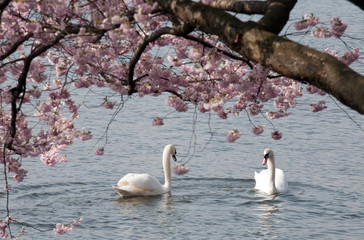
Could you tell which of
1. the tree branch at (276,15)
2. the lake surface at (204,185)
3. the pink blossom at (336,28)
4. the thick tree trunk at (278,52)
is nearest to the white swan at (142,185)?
the lake surface at (204,185)

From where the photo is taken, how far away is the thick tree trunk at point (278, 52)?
4.39 m

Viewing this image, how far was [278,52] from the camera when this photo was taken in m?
4.75

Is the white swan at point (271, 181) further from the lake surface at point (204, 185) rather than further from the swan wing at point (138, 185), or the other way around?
the swan wing at point (138, 185)

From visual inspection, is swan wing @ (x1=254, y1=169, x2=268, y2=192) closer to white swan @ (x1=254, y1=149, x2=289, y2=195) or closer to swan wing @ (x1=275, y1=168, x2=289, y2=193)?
white swan @ (x1=254, y1=149, x2=289, y2=195)

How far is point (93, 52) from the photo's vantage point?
27.5 feet

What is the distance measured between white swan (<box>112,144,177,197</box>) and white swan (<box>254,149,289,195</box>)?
1770mm

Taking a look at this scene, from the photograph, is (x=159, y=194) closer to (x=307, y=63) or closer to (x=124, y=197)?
(x=124, y=197)

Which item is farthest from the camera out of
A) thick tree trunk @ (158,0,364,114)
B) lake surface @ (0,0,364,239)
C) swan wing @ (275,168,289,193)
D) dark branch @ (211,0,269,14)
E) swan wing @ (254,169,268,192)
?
swan wing @ (275,168,289,193)

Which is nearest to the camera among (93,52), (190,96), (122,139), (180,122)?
(93,52)

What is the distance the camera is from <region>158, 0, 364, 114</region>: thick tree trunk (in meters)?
4.39

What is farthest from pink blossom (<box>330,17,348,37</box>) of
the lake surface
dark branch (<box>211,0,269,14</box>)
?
the lake surface

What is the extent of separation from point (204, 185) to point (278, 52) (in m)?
10.1

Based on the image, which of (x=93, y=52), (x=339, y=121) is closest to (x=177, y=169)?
(x=93, y=52)

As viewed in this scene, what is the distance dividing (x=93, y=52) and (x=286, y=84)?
10.5 ft
